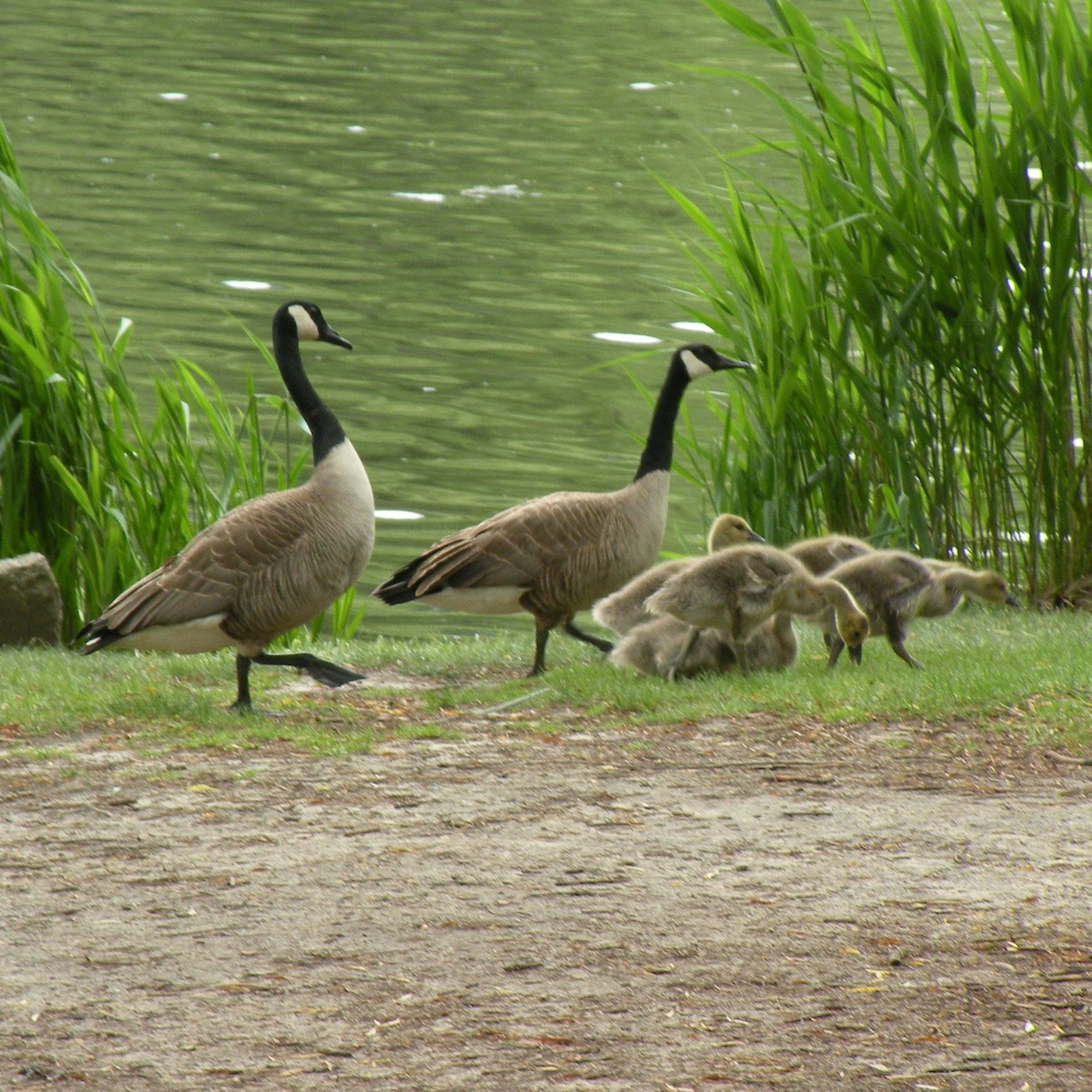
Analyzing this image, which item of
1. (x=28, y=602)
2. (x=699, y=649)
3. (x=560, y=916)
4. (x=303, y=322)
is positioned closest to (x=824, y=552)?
(x=699, y=649)

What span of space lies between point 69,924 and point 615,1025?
1.67m

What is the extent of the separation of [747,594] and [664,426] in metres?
1.88

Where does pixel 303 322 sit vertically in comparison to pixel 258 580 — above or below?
above

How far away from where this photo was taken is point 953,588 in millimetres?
8211

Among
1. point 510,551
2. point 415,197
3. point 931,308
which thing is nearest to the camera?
point 510,551

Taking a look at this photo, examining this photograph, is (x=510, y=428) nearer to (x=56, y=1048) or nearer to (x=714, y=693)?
(x=714, y=693)

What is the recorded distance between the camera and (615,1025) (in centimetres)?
412

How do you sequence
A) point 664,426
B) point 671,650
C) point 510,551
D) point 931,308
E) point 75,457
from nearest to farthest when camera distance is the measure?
point 671,650
point 510,551
point 664,426
point 931,308
point 75,457

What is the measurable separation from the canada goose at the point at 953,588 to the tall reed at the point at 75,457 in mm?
4064

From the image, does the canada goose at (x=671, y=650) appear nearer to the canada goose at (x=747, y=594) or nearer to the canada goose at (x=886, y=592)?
the canada goose at (x=747, y=594)

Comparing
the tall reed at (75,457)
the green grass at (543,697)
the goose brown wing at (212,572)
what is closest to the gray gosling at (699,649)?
the green grass at (543,697)

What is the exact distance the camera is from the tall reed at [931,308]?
9258 mm

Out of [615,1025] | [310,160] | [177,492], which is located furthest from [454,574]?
[310,160]

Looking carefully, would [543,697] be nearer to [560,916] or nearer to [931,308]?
[560,916]
